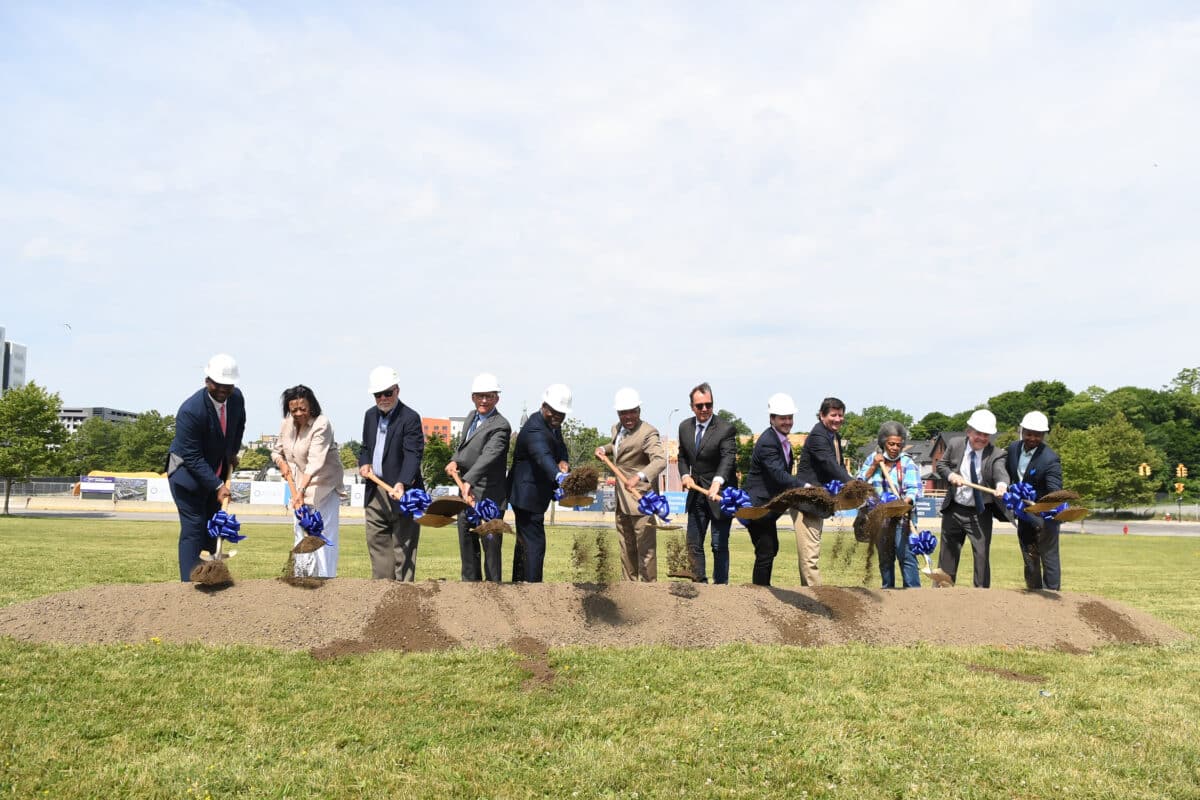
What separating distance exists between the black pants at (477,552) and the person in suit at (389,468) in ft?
1.45

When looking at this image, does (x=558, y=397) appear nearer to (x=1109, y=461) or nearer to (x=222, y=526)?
(x=222, y=526)

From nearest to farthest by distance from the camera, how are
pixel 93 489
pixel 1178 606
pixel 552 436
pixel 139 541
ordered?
pixel 552 436 < pixel 1178 606 < pixel 139 541 < pixel 93 489

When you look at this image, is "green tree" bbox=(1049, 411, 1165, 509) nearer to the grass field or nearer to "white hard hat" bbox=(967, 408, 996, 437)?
"white hard hat" bbox=(967, 408, 996, 437)

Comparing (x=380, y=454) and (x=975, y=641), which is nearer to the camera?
(x=975, y=641)

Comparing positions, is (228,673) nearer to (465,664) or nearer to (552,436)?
(465,664)

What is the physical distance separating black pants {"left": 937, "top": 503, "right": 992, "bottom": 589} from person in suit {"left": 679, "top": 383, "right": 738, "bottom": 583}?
252 centimetres

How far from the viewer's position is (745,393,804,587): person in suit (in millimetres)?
8453

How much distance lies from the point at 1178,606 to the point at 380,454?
10598 millimetres

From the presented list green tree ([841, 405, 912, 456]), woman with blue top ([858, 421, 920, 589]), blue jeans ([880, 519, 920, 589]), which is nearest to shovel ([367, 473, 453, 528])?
woman with blue top ([858, 421, 920, 589])

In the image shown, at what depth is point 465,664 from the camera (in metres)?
5.96

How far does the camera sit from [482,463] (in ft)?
26.4

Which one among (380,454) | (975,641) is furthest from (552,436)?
(975,641)

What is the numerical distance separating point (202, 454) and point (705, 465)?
4667mm

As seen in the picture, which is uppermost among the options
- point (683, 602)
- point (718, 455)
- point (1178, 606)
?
point (718, 455)
